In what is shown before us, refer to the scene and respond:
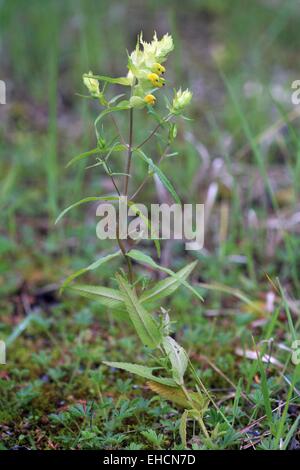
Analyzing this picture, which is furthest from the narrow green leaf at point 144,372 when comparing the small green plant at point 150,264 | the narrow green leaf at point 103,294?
the narrow green leaf at point 103,294

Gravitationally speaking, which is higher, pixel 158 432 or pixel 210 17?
pixel 210 17

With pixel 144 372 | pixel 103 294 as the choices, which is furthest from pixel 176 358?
pixel 103 294

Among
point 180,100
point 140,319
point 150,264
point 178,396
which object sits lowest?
point 178,396

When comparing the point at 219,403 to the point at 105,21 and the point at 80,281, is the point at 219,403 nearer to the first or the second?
the point at 80,281

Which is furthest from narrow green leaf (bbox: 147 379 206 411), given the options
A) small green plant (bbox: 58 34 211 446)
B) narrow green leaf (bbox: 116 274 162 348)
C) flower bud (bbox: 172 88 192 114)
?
flower bud (bbox: 172 88 192 114)

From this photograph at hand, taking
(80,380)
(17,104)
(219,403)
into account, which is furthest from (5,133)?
(219,403)

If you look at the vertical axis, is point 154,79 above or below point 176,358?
above

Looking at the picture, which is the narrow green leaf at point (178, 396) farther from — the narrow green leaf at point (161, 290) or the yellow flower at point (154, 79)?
the yellow flower at point (154, 79)

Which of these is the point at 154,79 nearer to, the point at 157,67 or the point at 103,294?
the point at 157,67
